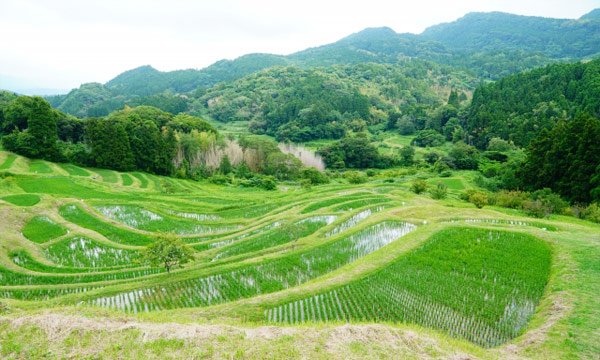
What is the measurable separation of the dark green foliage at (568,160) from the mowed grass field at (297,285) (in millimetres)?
12443

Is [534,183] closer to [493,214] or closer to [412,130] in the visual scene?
[493,214]

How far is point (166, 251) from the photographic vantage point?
21.1m

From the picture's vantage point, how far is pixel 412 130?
127438mm

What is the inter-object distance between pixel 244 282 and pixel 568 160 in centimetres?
4673

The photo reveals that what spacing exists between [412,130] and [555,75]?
4266 cm

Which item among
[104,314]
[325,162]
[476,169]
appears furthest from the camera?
[325,162]

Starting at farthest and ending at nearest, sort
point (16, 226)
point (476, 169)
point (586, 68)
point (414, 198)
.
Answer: point (586, 68) → point (476, 169) → point (414, 198) → point (16, 226)

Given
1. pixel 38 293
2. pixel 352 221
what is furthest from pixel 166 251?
pixel 352 221

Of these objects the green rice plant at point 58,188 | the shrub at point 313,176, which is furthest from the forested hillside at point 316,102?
the green rice plant at point 58,188

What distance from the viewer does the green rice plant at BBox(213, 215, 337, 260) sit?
27553 mm

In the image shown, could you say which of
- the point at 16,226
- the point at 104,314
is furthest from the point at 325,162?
the point at 104,314

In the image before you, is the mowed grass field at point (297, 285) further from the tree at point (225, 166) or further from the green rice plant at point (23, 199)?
the tree at point (225, 166)

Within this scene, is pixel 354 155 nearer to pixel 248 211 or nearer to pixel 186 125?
pixel 186 125

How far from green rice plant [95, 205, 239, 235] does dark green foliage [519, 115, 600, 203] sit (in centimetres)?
4182
